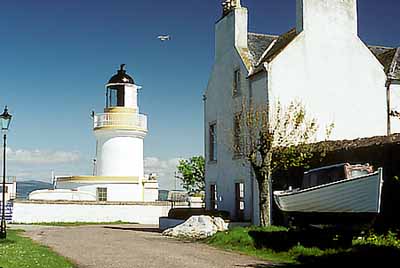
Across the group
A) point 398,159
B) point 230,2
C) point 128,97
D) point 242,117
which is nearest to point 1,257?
point 398,159

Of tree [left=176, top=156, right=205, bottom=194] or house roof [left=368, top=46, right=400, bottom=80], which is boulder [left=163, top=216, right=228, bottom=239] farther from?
tree [left=176, top=156, right=205, bottom=194]

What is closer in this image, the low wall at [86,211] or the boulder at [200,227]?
the boulder at [200,227]

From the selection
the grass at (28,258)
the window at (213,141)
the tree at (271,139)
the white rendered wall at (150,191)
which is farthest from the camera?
the white rendered wall at (150,191)

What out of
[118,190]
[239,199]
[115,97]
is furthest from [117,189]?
[239,199]

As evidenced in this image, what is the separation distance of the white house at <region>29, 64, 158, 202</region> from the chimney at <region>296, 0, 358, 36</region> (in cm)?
1798

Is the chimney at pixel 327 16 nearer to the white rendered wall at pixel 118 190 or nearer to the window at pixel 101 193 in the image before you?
the white rendered wall at pixel 118 190

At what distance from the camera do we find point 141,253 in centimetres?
1889

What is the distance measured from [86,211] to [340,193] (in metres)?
24.5

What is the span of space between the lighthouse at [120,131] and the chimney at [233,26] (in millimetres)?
13438

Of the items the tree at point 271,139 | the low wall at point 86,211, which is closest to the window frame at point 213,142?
the tree at point 271,139

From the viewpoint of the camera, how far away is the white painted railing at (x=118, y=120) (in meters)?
42.8

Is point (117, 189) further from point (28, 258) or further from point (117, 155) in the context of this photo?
point (28, 258)

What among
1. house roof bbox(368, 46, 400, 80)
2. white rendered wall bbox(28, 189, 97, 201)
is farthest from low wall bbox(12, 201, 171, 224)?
house roof bbox(368, 46, 400, 80)

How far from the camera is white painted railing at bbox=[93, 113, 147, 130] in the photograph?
140 ft
